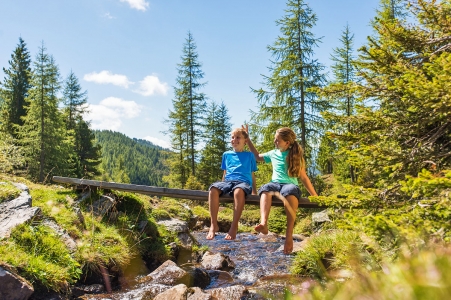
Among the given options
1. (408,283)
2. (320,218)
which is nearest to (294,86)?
(320,218)

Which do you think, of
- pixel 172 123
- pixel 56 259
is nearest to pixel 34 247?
pixel 56 259

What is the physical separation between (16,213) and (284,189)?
435 cm

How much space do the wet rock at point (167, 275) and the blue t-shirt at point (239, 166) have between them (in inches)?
81.7

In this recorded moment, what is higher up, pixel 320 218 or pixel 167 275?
pixel 320 218

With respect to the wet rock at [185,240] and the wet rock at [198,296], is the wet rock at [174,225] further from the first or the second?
the wet rock at [198,296]

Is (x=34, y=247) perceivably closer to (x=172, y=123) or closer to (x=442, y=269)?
(x=442, y=269)

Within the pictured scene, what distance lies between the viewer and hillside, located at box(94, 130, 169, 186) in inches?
3801

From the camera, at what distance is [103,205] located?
23.6 feet

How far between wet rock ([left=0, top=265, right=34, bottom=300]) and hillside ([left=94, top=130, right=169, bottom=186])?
59.9 m

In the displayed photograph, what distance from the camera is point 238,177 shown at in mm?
5473

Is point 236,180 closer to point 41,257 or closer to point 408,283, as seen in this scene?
point 41,257

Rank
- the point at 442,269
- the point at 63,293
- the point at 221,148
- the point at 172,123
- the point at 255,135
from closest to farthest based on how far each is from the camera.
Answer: the point at 442,269 → the point at 63,293 → the point at 255,135 → the point at 172,123 → the point at 221,148

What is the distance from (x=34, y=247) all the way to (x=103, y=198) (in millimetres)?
2464

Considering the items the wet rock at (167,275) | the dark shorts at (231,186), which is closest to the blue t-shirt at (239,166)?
the dark shorts at (231,186)
